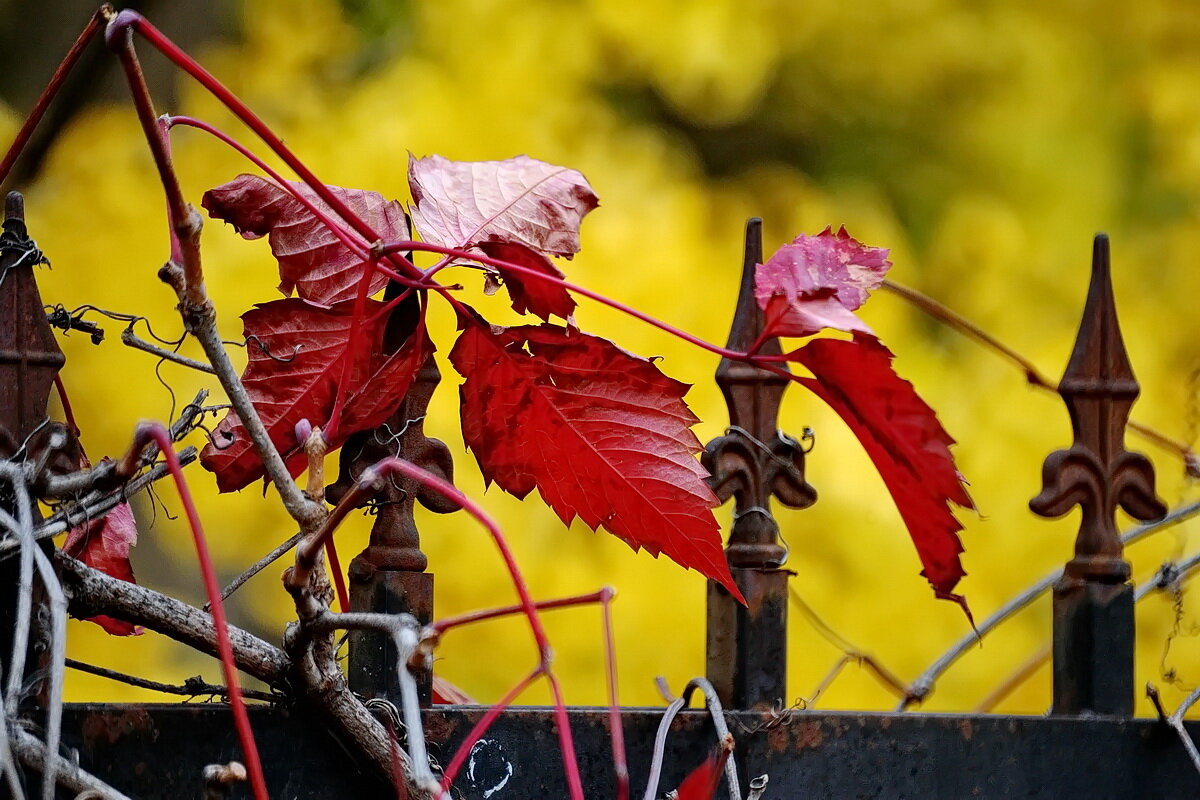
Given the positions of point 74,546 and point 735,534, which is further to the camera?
point 735,534

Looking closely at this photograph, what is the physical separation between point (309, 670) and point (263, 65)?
1.06 m

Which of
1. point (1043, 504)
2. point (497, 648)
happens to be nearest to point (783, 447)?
point (1043, 504)

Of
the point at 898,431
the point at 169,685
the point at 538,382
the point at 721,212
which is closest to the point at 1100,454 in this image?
the point at 898,431

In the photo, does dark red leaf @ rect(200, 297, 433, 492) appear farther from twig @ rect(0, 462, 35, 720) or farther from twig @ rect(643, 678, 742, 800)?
twig @ rect(643, 678, 742, 800)

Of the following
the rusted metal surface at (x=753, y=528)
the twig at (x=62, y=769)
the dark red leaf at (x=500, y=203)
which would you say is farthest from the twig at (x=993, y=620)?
the twig at (x=62, y=769)

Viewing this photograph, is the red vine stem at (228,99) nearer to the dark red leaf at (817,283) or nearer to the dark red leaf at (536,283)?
the dark red leaf at (536,283)

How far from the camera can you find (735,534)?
2.15 feet

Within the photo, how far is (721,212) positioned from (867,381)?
103 centimetres

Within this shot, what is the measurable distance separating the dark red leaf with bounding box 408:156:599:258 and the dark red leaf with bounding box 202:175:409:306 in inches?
1.2

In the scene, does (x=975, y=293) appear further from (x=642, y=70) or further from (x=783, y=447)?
(x=783, y=447)

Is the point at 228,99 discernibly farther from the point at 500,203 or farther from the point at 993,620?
the point at 993,620

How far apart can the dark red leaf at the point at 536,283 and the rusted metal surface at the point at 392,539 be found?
7 cm

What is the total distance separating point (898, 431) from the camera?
1.67ft

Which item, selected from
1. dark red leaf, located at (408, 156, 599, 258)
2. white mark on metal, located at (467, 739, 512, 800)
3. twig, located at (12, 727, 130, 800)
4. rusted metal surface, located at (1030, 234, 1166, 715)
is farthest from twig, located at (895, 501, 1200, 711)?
twig, located at (12, 727, 130, 800)
